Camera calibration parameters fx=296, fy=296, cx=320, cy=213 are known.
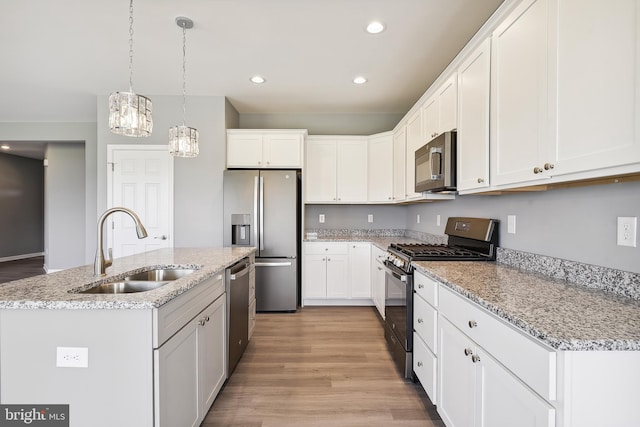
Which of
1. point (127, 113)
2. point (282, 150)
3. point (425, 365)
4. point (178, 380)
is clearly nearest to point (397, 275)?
point (425, 365)

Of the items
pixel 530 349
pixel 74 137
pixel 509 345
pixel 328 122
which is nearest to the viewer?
pixel 530 349

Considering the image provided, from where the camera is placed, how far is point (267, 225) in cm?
373

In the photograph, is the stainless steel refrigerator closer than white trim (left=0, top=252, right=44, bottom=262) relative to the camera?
Yes

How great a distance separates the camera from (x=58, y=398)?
1.17 metres

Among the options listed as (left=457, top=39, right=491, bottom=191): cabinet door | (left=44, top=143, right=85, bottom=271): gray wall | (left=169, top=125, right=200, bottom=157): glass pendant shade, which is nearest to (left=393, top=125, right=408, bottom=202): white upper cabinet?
(left=457, top=39, right=491, bottom=191): cabinet door

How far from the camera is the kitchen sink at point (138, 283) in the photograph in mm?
1553

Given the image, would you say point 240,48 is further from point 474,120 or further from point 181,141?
point 474,120

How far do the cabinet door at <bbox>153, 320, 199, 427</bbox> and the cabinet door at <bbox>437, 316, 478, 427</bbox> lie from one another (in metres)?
1.33

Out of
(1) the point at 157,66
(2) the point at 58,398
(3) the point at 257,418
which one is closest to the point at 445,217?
(3) the point at 257,418

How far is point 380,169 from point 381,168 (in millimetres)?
19

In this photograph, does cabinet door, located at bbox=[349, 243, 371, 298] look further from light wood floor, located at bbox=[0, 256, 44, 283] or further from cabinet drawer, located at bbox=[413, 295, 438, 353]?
light wood floor, located at bbox=[0, 256, 44, 283]

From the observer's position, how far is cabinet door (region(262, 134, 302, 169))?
4020mm

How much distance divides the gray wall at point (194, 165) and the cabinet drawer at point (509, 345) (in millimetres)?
3220

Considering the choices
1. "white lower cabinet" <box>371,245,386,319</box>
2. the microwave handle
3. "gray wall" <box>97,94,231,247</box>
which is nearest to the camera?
the microwave handle
